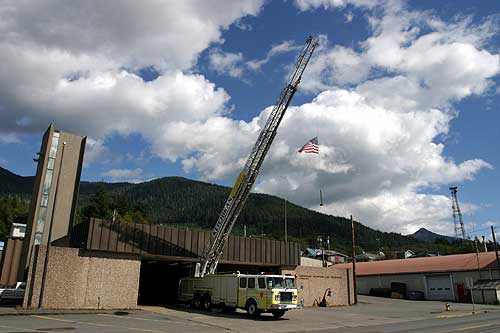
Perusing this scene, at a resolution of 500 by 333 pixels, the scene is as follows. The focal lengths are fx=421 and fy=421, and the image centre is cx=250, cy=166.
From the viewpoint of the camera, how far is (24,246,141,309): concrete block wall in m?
27.0

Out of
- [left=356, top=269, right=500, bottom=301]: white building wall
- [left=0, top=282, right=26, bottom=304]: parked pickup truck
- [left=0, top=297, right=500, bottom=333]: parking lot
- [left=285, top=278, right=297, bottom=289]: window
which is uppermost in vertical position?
[left=356, top=269, right=500, bottom=301]: white building wall

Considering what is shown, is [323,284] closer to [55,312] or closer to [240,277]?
[240,277]

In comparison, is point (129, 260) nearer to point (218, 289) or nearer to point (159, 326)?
point (218, 289)

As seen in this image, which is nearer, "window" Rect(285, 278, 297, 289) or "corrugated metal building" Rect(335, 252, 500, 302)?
"window" Rect(285, 278, 297, 289)

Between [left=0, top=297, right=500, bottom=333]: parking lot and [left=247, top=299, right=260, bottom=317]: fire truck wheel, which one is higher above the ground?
[left=247, top=299, right=260, bottom=317]: fire truck wheel

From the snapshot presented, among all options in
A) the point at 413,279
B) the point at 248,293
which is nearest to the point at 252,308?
the point at 248,293

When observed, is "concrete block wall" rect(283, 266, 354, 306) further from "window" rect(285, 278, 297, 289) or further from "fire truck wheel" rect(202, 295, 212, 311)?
"window" rect(285, 278, 297, 289)

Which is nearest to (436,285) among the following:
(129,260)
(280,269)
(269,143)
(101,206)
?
(280,269)

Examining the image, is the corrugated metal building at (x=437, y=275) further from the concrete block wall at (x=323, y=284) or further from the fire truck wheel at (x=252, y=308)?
the fire truck wheel at (x=252, y=308)

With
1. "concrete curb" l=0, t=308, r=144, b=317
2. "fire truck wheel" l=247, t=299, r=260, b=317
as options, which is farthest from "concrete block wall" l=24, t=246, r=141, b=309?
"fire truck wheel" l=247, t=299, r=260, b=317

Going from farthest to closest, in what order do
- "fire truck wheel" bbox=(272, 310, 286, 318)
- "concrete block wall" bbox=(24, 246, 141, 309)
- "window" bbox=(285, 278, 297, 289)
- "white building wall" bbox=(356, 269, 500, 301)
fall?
"white building wall" bbox=(356, 269, 500, 301)
"concrete block wall" bbox=(24, 246, 141, 309)
"window" bbox=(285, 278, 297, 289)
"fire truck wheel" bbox=(272, 310, 286, 318)

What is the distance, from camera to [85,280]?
93.6 ft

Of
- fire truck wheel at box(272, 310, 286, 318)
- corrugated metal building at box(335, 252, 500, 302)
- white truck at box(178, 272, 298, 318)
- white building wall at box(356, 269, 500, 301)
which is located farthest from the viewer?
corrugated metal building at box(335, 252, 500, 302)

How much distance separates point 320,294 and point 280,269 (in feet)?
16.2
